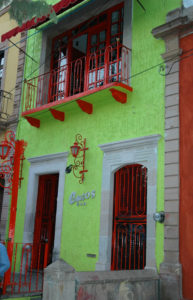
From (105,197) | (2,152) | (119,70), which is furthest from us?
(119,70)

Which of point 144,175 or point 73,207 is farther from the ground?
point 144,175

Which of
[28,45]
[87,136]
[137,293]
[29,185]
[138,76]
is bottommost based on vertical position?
[137,293]

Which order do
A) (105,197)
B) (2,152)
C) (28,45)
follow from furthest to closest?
(28,45), (105,197), (2,152)

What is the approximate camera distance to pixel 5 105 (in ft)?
41.9

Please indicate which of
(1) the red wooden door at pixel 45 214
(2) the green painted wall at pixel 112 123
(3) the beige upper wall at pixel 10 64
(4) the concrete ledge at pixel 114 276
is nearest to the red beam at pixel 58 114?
(2) the green painted wall at pixel 112 123

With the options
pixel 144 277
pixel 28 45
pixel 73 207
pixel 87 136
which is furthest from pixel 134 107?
pixel 28 45

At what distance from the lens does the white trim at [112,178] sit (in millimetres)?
8039

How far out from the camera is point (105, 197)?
9.01 metres

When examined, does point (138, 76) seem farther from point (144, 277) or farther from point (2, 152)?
point (144, 277)

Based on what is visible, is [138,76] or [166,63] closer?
[166,63]

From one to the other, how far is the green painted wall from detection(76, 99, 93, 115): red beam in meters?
0.12

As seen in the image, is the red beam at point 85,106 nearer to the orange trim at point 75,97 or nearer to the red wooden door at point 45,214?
the orange trim at point 75,97

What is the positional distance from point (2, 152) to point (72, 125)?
2.71 metres

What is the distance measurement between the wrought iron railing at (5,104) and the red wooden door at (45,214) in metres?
2.74
